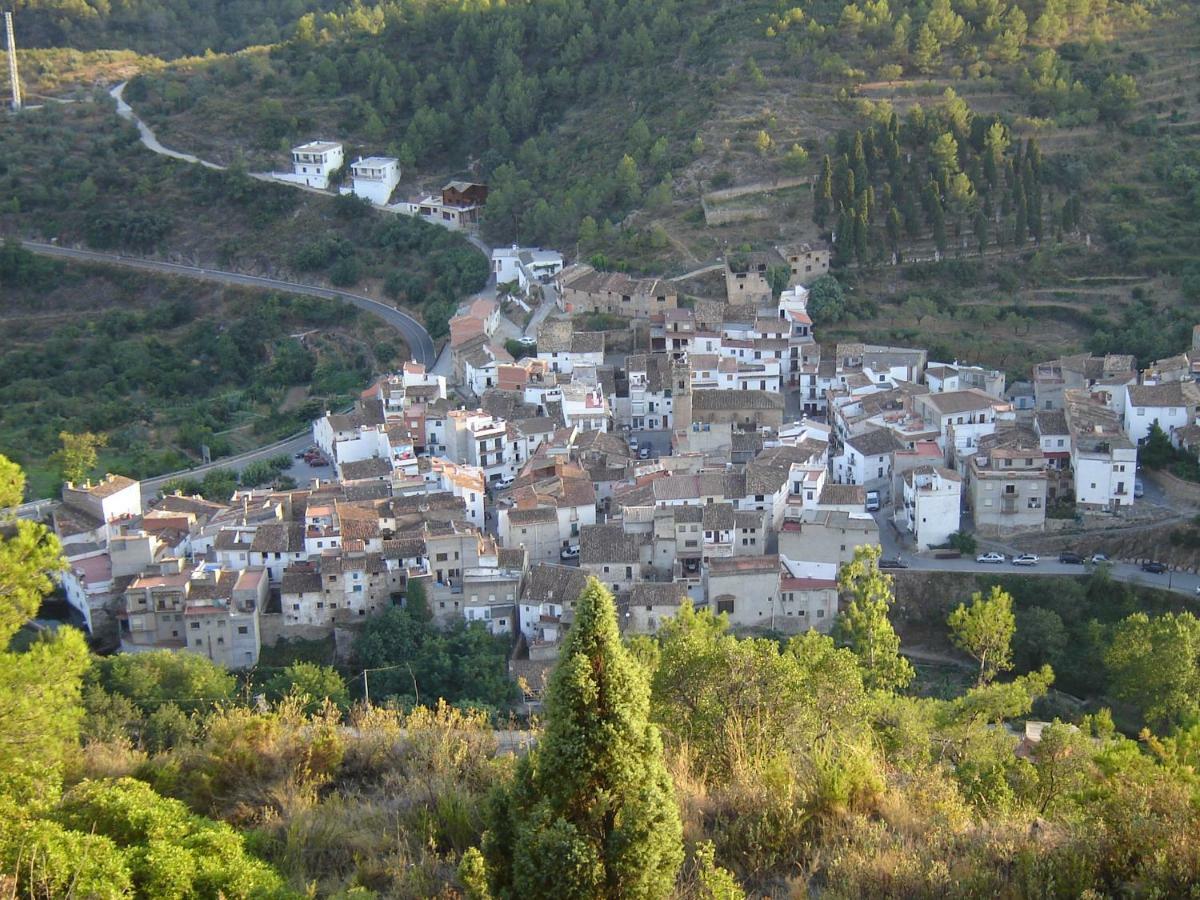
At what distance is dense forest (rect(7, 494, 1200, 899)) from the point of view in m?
4.79

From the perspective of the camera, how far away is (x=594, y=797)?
4789mm

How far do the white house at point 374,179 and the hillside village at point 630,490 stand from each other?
9236 millimetres

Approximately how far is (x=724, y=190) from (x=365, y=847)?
20.6 metres

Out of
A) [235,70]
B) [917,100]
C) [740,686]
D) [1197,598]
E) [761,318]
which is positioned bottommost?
[1197,598]

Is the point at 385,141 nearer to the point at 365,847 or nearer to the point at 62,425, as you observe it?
the point at 62,425

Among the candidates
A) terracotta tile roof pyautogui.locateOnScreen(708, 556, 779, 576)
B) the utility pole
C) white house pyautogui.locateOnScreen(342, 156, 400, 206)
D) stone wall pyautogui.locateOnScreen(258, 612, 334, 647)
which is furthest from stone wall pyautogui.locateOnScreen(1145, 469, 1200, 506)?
the utility pole

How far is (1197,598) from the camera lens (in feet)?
52.7

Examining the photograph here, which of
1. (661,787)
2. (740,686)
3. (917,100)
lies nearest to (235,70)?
(917,100)

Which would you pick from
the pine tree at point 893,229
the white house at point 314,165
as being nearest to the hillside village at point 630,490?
the pine tree at point 893,229

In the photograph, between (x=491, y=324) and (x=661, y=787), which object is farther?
(x=491, y=324)

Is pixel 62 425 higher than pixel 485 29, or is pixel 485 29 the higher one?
pixel 485 29

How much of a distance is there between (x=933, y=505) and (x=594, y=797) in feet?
41.8

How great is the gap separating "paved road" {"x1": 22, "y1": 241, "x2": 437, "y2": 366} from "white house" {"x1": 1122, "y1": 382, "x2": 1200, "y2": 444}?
37.7 feet

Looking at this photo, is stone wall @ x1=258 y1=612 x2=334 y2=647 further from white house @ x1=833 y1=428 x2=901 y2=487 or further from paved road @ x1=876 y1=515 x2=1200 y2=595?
white house @ x1=833 y1=428 x2=901 y2=487
